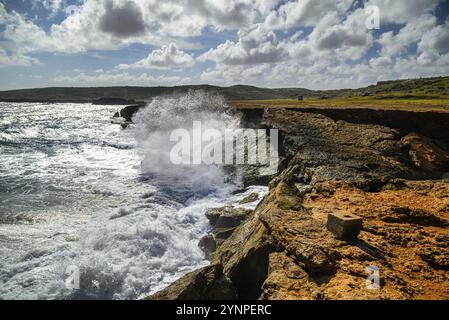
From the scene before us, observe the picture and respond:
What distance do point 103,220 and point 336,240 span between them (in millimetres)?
8698

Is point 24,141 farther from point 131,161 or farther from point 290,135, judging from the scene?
point 290,135

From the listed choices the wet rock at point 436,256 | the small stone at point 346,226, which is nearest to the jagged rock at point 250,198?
the small stone at point 346,226

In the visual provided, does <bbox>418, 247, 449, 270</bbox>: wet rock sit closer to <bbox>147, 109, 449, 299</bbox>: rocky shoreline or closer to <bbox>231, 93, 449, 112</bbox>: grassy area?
<bbox>147, 109, 449, 299</bbox>: rocky shoreline

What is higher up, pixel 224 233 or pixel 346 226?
pixel 346 226

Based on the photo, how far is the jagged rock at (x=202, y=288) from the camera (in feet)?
19.7

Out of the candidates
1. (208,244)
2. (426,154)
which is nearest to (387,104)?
(426,154)

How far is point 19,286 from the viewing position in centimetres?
809

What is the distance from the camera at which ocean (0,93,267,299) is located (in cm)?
845

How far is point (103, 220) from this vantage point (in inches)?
472

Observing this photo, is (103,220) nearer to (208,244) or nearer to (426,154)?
(208,244)

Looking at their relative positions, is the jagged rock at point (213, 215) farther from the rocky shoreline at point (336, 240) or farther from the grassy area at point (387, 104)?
the grassy area at point (387, 104)

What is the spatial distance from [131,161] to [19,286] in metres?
15.4

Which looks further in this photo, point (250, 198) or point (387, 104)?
point (387, 104)

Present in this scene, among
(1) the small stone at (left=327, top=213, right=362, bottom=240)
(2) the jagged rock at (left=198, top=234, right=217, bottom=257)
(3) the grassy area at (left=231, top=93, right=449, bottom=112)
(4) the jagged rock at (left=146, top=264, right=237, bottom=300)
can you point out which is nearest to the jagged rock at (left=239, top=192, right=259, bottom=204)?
(2) the jagged rock at (left=198, top=234, right=217, bottom=257)
